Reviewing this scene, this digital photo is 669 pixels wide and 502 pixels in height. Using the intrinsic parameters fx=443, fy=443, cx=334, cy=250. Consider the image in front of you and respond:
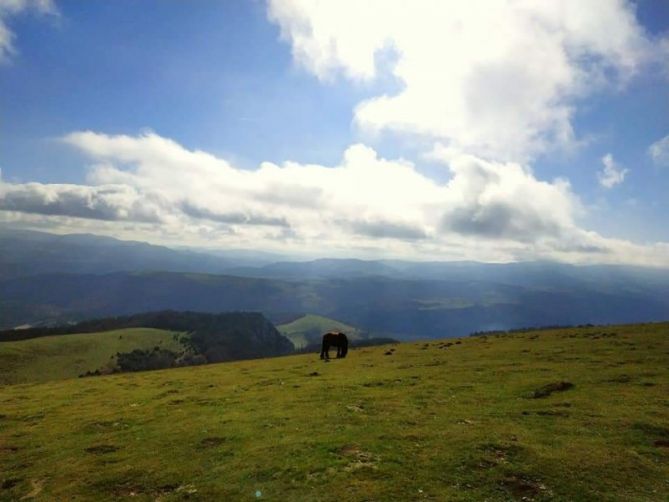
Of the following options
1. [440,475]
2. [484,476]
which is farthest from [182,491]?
[484,476]

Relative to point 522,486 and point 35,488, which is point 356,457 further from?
point 35,488

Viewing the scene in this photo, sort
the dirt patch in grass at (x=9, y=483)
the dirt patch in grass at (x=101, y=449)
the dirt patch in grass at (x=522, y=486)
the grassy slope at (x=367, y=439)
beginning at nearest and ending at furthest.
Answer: the dirt patch in grass at (x=522, y=486), the grassy slope at (x=367, y=439), the dirt patch in grass at (x=9, y=483), the dirt patch in grass at (x=101, y=449)

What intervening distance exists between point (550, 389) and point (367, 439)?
1542 centimetres

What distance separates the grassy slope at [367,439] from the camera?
16.2m

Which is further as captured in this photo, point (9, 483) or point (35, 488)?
point (9, 483)

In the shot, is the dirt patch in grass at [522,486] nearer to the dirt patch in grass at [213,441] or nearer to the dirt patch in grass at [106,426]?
the dirt patch in grass at [213,441]

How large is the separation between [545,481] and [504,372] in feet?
72.9

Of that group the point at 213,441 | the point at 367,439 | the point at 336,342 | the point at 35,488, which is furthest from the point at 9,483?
the point at 336,342

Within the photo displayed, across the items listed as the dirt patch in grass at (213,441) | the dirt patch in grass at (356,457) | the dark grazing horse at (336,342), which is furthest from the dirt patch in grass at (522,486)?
the dark grazing horse at (336,342)

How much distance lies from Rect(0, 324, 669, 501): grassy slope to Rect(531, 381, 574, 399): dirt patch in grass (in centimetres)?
62

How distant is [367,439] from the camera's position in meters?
20.7

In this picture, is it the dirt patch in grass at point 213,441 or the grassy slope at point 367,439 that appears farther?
the dirt patch in grass at point 213,441

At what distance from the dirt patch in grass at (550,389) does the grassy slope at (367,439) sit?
0.62 metres

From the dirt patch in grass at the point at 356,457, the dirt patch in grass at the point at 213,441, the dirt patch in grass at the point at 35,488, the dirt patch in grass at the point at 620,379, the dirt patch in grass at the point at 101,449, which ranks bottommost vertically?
the dirt patch in grass at the point at 101,449
